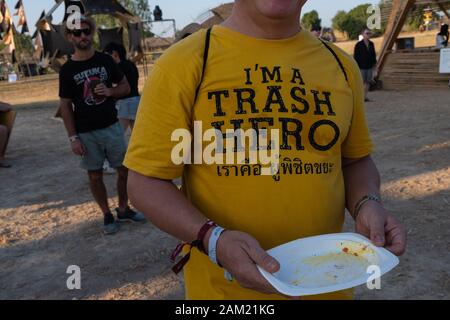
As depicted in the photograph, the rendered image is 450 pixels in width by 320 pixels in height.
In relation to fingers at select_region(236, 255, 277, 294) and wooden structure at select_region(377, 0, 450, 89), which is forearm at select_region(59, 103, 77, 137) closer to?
fingers at select_region(236, 255, 277, 294)

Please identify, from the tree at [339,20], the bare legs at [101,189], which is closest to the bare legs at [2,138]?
the bare legs at [101,189]

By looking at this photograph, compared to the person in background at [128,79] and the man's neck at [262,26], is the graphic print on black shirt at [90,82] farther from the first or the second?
the man's neck at [262,26]

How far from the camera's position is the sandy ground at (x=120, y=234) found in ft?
10.8

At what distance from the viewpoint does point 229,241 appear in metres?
1.16

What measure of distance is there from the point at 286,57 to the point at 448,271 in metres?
2.67

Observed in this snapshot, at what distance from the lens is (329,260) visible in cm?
136

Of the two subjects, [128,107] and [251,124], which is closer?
[251,124]

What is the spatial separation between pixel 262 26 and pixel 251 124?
311 mm

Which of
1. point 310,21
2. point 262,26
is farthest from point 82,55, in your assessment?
point 310,21

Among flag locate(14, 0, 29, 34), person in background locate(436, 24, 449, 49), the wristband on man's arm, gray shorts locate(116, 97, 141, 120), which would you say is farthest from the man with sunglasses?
flag locate(14, 0, 29, 34)

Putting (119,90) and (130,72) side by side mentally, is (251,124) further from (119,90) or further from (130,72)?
(130,72)
